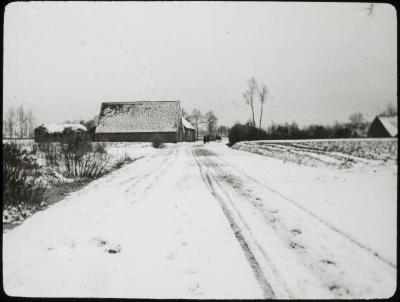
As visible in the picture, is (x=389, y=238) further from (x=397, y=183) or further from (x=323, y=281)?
(x=323, y=281)

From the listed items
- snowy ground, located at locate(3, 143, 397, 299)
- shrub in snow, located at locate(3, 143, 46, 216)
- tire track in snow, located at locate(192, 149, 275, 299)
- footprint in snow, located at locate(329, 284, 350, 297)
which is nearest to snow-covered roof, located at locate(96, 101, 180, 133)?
shrub in snow, located at locate(3, 143, 46, 216)

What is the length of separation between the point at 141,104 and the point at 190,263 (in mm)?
21202

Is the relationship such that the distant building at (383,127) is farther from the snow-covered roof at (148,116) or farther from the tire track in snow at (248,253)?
the snow-covered roof at (148,116)

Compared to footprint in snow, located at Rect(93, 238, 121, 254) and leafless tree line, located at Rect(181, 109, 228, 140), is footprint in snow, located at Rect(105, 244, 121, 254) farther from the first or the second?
leafless tree line, located at Rect(181, 109, 228, 140)

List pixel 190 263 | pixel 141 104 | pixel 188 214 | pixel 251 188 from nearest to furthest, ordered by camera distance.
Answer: pixel 190 263, pixel 188 214, pixel 251 188, pixel 141 104

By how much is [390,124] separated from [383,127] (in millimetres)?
101

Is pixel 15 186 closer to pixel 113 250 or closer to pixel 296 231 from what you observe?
pixel 113 250

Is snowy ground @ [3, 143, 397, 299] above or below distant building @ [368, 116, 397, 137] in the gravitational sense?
below

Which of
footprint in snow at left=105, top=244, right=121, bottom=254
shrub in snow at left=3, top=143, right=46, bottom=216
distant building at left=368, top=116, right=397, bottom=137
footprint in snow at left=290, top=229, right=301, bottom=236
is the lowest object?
footprint in snow at left=105, top=244, right=121, bottom=254

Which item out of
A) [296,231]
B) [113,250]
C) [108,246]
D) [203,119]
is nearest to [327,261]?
[296,231]

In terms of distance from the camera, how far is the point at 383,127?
3.55 meters

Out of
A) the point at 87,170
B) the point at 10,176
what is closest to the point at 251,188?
the point at 10,176

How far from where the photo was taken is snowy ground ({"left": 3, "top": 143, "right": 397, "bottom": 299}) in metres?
2.81

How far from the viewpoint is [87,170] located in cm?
1021
